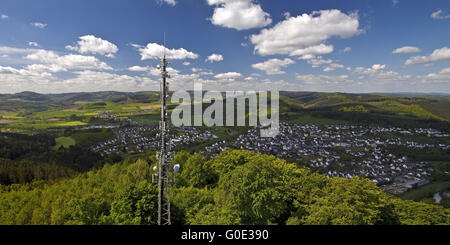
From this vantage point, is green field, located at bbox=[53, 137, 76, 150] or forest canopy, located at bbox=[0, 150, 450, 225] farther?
green field, located at bbox=[53, 137, 76, 150]

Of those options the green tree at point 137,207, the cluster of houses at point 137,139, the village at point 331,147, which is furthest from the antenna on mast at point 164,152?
the cluster of houses at point 137,139

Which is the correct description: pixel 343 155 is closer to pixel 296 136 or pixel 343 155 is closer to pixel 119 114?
pixel 296 136

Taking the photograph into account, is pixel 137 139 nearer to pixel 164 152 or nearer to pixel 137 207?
pixel 137 207

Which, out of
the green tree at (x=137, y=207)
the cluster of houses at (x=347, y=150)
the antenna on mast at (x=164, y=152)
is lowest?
the cluster of houses at (x=347, y=150)

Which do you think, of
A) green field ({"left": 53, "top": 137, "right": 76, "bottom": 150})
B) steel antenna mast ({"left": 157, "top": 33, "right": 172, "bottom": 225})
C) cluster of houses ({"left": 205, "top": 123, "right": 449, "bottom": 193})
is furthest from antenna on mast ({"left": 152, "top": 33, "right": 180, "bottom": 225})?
green field ({"left": 53, "top": 137, "right": 76, "bottom": 150})

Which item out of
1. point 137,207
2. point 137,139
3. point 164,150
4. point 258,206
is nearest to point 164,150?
point 164,150

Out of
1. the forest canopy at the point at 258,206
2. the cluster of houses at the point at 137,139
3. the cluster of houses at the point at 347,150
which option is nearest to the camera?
the forest canopy at the point at 258,206

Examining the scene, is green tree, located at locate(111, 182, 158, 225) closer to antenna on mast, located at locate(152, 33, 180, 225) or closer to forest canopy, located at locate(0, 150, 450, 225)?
A: forest canopy, located at locate(0, 150, 450, 225)

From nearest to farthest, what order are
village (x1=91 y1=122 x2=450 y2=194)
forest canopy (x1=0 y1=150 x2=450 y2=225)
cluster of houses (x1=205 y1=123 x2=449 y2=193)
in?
forest canopy (x1=0 y1=150 x2=450 y2=225)
cluster of houses (x1=205 y1=123 x2=449 y2=193)
village (x1=91 y1=122 x2=450 y2=194)

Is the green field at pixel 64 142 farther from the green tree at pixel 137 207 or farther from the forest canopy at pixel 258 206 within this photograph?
the green tree at pixel 137 207
